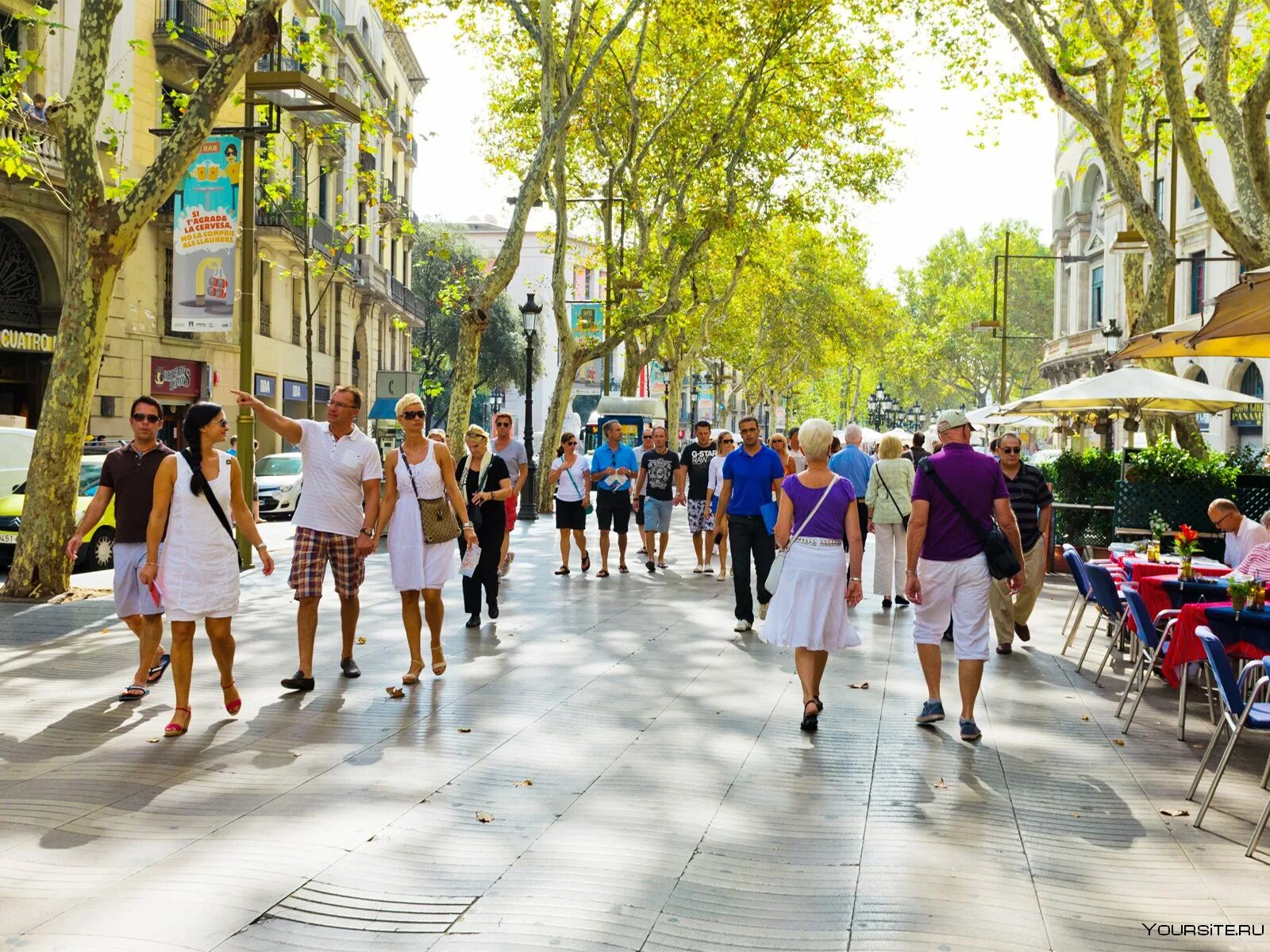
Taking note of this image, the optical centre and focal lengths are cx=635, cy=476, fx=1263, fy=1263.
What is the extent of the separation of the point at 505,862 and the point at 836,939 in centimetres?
130

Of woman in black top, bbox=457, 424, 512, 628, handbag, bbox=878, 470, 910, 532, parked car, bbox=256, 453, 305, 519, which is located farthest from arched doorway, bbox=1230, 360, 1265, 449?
woman in black top, bbox=457, 424, 512, 628

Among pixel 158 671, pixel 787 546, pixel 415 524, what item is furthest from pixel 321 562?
pixel 787 546

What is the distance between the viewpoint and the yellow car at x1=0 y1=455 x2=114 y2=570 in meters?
14.6

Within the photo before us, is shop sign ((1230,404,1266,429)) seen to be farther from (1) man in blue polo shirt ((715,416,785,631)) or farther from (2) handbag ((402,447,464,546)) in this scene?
(2) handbag ((402,447,464,546))

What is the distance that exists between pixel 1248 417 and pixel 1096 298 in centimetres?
1941

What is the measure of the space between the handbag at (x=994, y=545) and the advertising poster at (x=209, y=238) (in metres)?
→ 11.0

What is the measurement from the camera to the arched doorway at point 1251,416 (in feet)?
116

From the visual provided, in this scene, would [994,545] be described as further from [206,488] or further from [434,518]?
[206,488]

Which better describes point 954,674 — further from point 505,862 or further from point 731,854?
point 505,862

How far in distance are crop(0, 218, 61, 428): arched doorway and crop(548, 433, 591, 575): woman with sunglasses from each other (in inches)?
524

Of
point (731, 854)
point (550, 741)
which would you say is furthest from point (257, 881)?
point (550, 741)

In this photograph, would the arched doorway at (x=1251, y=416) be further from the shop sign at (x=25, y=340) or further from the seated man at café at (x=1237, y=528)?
the shop sign at (x=25, y=340)

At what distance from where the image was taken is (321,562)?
25.7 ft

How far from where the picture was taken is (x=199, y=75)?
28.6 meters
